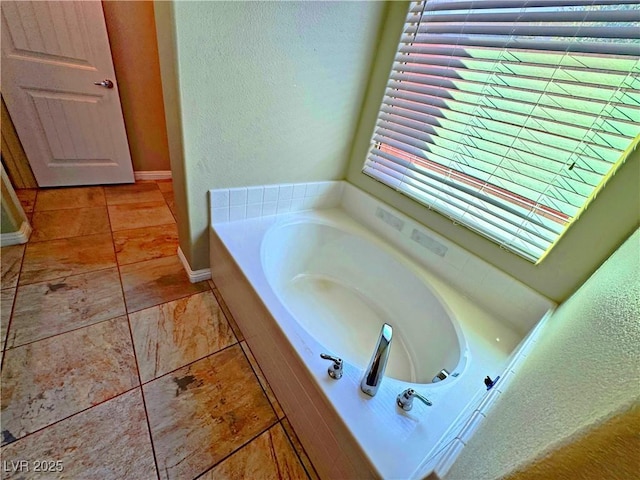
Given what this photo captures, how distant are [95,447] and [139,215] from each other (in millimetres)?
1762

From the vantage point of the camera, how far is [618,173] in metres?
0.86

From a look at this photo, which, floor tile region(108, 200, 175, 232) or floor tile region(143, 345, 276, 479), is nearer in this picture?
floor tile region(143, 345, 276, 479)

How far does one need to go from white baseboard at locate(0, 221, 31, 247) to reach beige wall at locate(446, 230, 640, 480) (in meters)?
2.50

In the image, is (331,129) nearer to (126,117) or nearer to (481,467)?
(481,467)

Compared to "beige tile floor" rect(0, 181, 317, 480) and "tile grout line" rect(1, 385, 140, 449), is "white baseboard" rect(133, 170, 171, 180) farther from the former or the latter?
"tile grout line" rect(1, 385, 140, 449)

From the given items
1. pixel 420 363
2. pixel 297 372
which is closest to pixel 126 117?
pixel 297 372

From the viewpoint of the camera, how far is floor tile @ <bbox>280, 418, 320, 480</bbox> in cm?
98

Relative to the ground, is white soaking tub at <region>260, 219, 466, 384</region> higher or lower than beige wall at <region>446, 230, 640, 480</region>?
lower

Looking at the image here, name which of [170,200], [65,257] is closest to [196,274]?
[65,257]

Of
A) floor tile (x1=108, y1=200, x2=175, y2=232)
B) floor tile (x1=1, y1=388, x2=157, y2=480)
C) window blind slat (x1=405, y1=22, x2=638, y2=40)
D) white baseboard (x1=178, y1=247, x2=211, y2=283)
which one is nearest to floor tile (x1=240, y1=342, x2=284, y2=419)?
floor tile (x1=1, y1=388, x2=157, y2=480)

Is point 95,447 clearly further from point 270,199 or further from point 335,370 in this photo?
point 270,199

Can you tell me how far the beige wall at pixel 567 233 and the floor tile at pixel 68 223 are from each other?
2.10 metres

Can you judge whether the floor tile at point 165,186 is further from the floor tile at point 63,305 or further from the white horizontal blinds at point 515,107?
the white horizontal blinds at point 515,107

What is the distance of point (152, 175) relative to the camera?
289 cm
